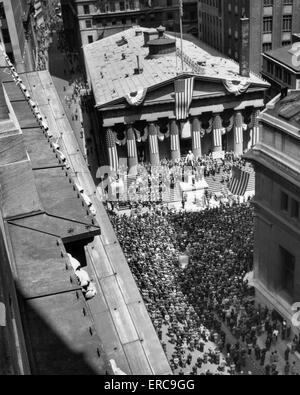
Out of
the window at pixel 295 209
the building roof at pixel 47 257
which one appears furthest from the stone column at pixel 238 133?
the building roof at pixel 47 257

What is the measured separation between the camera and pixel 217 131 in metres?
77.8

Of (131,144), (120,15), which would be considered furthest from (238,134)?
(120,15)

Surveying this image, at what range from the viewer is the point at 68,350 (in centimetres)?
1437

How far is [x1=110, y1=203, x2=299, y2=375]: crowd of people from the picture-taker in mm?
36812

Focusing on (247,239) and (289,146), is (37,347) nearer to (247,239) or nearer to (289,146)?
(289,146)

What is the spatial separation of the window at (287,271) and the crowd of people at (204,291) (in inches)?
91.0

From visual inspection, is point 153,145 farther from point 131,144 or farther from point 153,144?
point 131,144

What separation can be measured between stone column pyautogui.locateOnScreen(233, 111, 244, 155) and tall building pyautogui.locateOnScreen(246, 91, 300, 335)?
37.6 metres

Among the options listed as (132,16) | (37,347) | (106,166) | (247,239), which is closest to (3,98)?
(37,347)

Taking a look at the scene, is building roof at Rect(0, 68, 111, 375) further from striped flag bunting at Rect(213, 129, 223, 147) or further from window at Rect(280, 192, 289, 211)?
striped flag bunting at Rect(213, 129, 223, 147)

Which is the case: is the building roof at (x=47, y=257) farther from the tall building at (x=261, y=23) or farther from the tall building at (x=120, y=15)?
the tall building at (x=120, y=15)

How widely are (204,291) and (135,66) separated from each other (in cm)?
5167

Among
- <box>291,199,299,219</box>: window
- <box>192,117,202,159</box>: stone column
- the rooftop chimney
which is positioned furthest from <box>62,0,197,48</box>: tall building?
<box>291,199,299,219</box>: window

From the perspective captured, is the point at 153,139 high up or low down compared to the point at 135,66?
down
